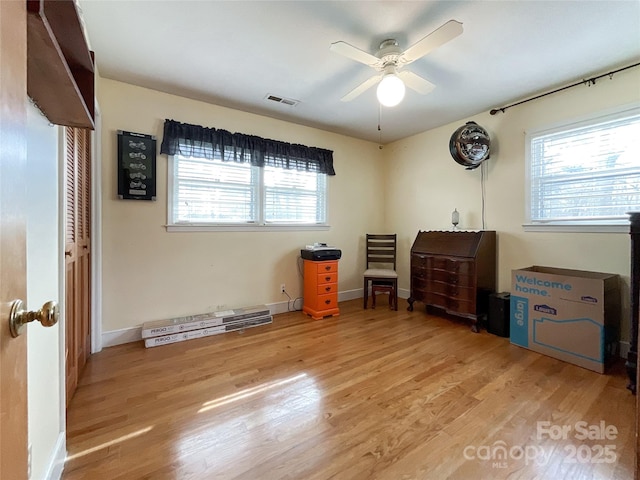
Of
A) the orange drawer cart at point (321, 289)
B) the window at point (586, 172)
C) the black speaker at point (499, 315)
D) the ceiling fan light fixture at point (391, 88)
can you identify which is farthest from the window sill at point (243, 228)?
the window at point (586, 172)

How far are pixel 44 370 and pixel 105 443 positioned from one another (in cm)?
58

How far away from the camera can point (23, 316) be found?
0.53 m

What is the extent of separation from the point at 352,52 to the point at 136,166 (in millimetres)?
2252

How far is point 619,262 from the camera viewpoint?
2.41 m

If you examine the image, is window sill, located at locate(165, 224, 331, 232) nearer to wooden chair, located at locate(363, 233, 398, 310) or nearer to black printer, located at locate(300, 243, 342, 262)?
black printer, located at locate(300, 243, 342, 262)

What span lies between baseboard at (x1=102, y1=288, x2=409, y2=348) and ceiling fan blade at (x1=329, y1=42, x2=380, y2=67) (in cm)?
279

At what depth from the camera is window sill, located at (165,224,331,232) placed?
2.95m

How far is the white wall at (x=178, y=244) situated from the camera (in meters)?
2.61

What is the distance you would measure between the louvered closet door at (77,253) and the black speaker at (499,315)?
142 inches

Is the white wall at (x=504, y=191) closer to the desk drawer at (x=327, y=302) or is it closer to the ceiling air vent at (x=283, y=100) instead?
the desk drawer at (x=327, y=302)

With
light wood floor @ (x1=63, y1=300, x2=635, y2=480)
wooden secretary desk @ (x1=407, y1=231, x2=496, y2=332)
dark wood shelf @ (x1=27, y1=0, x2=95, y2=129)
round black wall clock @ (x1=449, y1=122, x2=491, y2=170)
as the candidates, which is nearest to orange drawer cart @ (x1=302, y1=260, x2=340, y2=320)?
light wood floor @ (x1=63, y1=300, x2=635, y2=480)

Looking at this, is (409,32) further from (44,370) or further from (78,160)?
(44,370)

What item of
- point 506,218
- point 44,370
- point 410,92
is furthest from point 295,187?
point 44,370

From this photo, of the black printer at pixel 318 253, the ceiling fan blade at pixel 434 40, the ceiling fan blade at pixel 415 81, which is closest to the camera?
the ceiling fan blade at pixel 434 40
